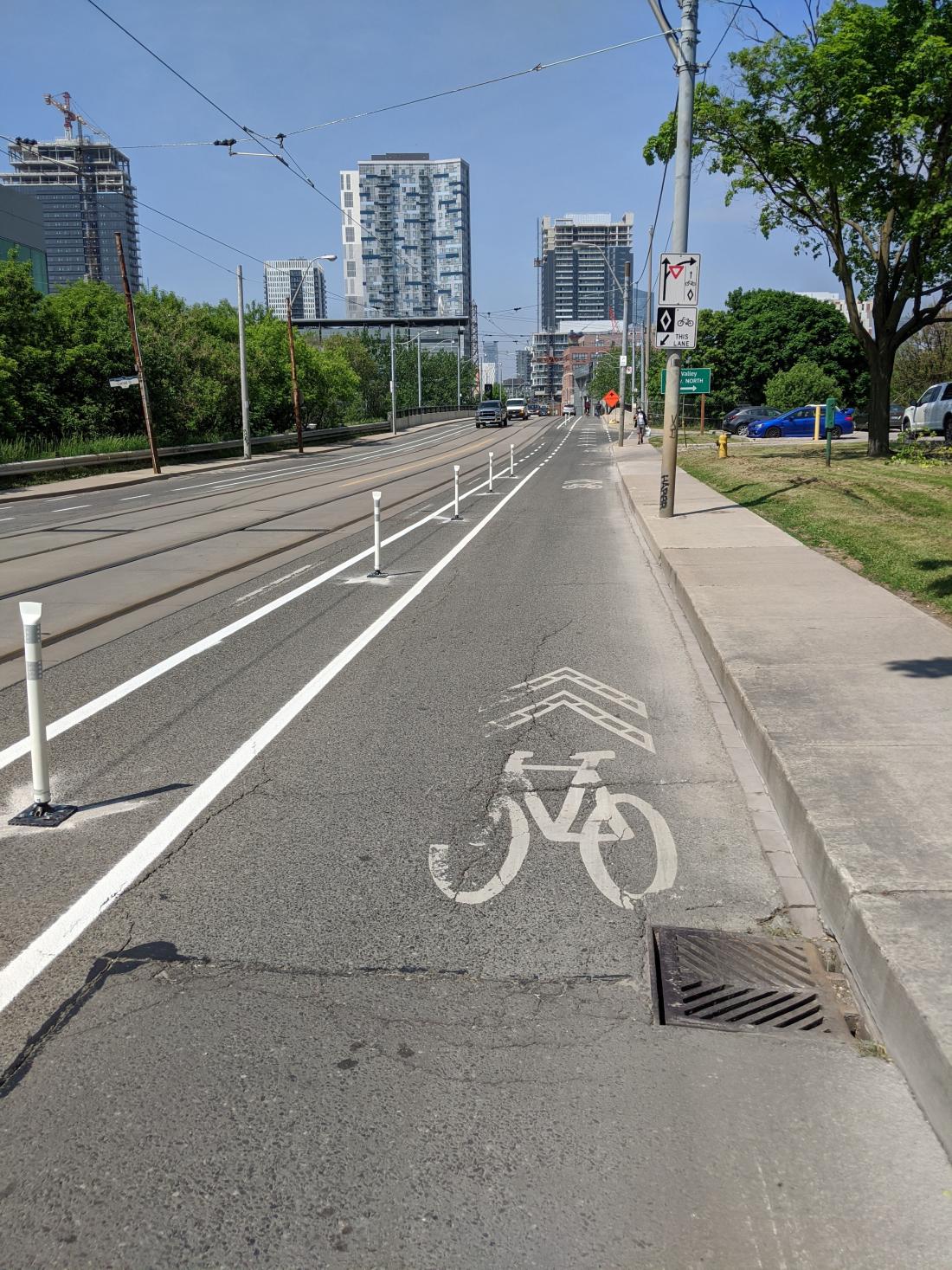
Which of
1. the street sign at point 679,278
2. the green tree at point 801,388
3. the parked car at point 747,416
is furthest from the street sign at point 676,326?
the green tree at point 801,388

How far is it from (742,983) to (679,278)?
46.9 feet

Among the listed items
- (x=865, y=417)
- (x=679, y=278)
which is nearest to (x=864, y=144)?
(x=679, y=278)

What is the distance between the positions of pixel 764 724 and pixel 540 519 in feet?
45.2

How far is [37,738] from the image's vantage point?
5.06 meters

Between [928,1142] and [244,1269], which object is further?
[928,1142]

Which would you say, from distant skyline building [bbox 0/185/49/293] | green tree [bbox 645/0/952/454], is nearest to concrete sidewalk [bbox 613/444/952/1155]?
green tree [bbox 645/0/952/454]

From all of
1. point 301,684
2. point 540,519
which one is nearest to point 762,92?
point 540,519

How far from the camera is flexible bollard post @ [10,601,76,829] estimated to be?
4.88 metres

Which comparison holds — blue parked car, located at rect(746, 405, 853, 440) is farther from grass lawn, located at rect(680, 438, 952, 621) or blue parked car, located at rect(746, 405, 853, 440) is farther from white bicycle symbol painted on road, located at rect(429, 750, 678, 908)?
white bicycle symbol painted on road, located at rect(429, 750, 678, 908)

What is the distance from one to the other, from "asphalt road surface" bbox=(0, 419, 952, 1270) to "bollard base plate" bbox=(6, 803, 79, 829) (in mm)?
66

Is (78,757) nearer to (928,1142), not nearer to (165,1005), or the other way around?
(165,1005)

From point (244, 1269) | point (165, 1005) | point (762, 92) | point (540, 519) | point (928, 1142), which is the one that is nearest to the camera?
point (244, 1269)

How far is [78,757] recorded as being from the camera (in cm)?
618

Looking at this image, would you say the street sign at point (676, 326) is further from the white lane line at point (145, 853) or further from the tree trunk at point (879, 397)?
the tree trunk at point (879, 397)
